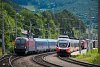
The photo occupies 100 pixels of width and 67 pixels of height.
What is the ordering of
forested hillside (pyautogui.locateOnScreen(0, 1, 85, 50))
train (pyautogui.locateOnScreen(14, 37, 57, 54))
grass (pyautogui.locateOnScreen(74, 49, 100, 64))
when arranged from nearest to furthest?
grass (pyautogui.locateOnScreen(74, 49, 100, 64)) < train (pyautogui.locateOnScreen(14, 37, 57, 54)) < forested hillside (pyautogui.locateOnScreen(0, 1, 85, 50))

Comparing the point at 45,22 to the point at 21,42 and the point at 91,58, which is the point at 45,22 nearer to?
the point at 21,42

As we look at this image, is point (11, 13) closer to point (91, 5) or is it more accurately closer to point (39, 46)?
point (39, 46)

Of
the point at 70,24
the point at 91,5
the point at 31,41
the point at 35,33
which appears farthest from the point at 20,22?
the point at 91,5

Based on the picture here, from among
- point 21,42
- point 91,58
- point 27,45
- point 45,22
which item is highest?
point 45,22

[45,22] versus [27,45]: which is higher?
[45,22]

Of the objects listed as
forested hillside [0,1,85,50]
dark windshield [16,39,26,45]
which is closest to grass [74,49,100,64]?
dark windshield [16,39,26,45]

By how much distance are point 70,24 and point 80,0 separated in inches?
1425

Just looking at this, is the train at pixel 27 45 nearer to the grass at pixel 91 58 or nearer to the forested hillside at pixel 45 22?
the grass at pixel 91 58

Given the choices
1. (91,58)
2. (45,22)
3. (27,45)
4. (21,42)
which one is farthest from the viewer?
(45,22)

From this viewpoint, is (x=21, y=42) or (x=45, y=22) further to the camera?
(x=45, y=22)

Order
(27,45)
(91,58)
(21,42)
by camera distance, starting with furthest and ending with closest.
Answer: (27,45), (21,42), (91,58)

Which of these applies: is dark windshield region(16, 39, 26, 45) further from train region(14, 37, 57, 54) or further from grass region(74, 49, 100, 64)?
grass region(74, 49, 100, 64)

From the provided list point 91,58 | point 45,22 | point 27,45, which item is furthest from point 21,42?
point 45,22

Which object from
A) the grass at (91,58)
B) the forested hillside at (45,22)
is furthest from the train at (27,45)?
the forested hillside at (45,22)
